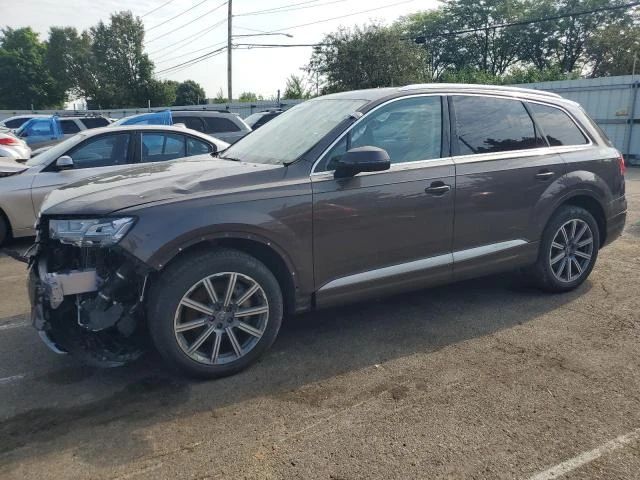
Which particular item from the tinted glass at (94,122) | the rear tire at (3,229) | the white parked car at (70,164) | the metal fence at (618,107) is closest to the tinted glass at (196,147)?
the white parked car at (70,164)

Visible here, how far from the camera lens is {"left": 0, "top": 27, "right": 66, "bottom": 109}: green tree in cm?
7150

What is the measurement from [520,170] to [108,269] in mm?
3251

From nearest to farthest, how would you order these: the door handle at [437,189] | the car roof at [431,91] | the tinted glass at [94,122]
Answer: the door handle at [437,189] < the car roof at [431,91] < the tinted glass at [94,122]

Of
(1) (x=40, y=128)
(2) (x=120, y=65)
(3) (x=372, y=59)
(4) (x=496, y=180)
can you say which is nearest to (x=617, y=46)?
(3) (x=372, y=59)

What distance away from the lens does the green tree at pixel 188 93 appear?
198ft

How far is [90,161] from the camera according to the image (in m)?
7.00

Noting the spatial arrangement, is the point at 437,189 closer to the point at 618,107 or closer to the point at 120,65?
the point at 618,107

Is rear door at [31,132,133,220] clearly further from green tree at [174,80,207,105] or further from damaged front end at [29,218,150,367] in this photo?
green tree at [174,80,207,105]

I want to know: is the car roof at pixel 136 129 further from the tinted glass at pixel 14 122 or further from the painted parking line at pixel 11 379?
the tinted glass at pixel 14 122

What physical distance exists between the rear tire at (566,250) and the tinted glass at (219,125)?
8.16 m

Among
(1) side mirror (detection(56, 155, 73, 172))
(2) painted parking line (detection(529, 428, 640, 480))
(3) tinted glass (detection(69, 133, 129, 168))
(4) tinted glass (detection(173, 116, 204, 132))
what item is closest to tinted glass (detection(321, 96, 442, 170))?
(2) painted parking line (detection(529, 428, 640, 480))

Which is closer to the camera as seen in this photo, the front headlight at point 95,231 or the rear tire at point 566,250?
the front headlight at point 95,231

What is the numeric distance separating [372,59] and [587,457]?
2864 centimetres

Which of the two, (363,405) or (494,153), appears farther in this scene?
(494,153)
